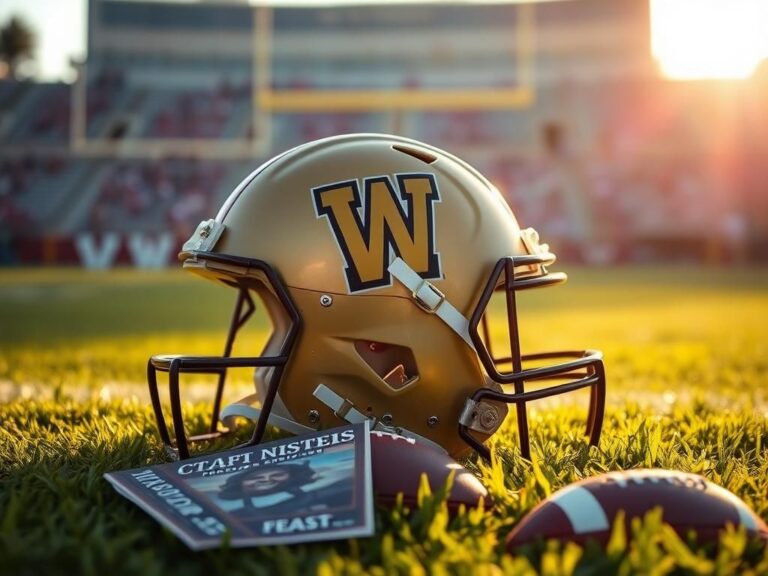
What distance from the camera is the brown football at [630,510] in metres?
1.34

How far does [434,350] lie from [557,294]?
32.9 feet

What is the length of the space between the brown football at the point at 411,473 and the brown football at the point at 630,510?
150mm

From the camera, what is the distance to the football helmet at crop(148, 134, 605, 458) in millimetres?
1832

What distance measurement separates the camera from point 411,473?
1.57m

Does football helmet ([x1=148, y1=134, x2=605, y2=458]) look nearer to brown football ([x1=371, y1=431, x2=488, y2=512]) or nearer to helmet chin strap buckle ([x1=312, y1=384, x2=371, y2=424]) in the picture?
helmet chin strap buckle ([x1=312, y1=384, x2=371, y2=424])

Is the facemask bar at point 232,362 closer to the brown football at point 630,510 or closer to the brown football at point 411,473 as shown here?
the brown football at point 411,473

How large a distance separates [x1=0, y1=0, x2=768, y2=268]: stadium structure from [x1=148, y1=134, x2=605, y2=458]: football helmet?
16.7m

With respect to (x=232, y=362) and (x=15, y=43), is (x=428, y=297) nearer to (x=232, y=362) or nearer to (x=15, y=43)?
(x=232, y=362)

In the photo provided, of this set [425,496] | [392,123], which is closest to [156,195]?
[392,123]

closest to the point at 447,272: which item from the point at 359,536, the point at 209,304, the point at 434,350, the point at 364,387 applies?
the point at 434,350

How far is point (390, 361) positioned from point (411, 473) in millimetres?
→ 374

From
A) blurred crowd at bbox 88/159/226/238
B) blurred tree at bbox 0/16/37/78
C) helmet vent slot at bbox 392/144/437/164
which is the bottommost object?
blurred crowd at bbox 88/159/226/238

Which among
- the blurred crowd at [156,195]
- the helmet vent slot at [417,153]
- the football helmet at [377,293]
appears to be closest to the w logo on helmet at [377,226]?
the football helmet at [377,293]

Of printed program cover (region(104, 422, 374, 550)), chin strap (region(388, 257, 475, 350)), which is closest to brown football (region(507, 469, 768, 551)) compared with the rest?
printed program cover (region(104, 422, 374, 550))
